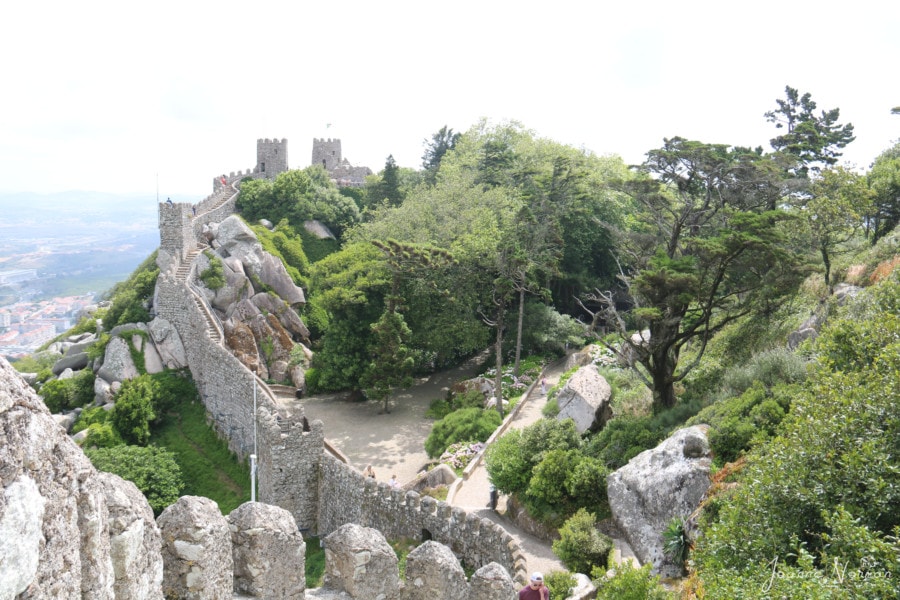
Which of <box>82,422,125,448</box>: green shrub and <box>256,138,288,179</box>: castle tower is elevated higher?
<box>256,138,288,179</box>: castle tower

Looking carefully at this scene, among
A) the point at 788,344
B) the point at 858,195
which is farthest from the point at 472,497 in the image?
the point at 858,195

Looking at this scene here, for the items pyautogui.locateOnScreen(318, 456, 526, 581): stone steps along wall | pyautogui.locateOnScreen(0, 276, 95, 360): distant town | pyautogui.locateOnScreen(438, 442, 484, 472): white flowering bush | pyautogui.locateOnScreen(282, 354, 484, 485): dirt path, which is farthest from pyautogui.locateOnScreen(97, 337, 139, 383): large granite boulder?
pyautogui.locateOnScreen(438, 442, 484, 472): white flowering bush

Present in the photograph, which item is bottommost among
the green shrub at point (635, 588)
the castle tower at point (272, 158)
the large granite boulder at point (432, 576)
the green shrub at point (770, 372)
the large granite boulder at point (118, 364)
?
the large granite boulder at point (118, 364)

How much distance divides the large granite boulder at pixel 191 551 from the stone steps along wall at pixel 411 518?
26.6ft

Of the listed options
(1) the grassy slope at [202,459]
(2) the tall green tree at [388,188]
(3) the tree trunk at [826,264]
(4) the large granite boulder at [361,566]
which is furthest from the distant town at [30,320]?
(3) the tree trunk at [826,264]

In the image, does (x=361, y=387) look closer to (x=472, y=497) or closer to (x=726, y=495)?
(x=472, y=497)

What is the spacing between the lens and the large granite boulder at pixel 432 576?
7.84 metres

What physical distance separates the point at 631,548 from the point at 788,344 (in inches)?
332

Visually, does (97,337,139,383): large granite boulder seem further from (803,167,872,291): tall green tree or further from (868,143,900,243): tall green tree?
(868,143,900,243): tall green tree

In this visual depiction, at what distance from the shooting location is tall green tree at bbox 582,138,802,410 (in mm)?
17203

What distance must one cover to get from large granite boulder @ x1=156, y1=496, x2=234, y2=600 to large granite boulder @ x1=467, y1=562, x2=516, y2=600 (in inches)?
146

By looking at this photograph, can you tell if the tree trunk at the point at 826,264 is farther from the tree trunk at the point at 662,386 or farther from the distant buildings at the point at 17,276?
the distant buildings at the point at 17,276

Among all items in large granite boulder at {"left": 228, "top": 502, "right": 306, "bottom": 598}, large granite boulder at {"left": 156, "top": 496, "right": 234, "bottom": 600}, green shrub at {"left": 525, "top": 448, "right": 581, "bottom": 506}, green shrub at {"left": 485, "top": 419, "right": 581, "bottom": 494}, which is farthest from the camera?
green shrub at {"left": 485, "top": 419, "right": 581, "bottom": 494}

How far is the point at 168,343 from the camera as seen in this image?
27.8m
